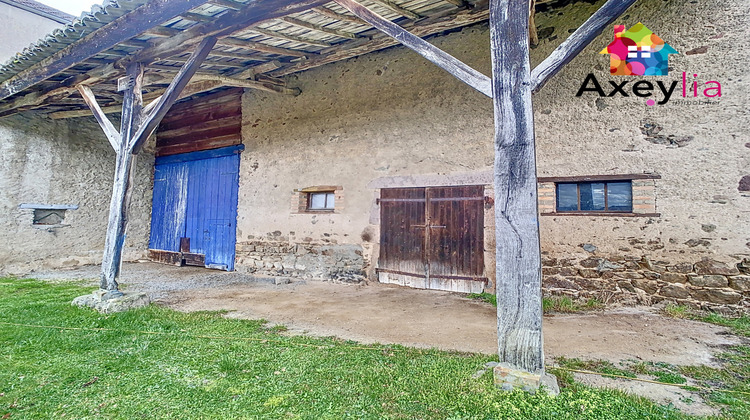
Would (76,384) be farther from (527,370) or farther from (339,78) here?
(339,78)

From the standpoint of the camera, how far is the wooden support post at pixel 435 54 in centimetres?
237

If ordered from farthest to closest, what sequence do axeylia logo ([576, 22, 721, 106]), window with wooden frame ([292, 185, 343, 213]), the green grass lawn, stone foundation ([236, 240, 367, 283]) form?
window with wooden frame ([292, 185, 343, 213]) → stone foundation ([236, 240, 367, 283]) → axeylia logo ([576, 22, 721, 106]) → the green grass lawn

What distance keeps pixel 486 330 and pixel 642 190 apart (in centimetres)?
227

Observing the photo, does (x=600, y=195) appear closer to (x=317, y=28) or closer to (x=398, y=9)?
(x=398, y=9)

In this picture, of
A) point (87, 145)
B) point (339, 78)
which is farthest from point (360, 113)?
point (87, 145)

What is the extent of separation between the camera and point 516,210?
2.19 meters

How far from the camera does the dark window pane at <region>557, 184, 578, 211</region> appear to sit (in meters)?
4.33

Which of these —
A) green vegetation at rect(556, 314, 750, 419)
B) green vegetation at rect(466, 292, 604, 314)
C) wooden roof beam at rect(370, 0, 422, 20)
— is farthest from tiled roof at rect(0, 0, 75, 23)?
green vegetation at rect(556, 314, 750, 419)

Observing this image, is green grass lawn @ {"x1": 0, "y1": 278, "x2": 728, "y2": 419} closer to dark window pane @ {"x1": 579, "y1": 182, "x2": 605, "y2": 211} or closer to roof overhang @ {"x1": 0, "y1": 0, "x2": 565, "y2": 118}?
dark window pane @ {"x1": 579, "y1": 182, "x2": 605, "y2": 211}

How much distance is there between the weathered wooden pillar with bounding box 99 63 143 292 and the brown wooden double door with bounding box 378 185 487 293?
3104 mm

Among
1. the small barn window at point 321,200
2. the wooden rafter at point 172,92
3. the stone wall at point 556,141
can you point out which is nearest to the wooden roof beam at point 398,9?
the stone wall at point 556,141

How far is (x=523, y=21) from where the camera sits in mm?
2268

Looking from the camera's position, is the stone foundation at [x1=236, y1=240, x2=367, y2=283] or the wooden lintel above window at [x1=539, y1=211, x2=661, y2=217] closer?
the wooden lintel above window at [x1=539, y1=211, x2=661, y2=217]

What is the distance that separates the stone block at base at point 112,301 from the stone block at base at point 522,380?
3.57 meters
